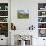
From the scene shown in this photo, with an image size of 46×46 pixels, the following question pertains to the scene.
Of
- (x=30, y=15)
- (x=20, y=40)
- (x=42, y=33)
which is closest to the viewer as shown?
(x=20, y=40)

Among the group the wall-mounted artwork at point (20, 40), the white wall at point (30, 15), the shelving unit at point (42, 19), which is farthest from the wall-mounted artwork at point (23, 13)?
the wall-mounted artwork at point (20, 40)


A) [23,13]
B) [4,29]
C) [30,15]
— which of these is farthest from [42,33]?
[4,29]

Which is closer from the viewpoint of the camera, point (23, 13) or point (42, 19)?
point (23, 13)

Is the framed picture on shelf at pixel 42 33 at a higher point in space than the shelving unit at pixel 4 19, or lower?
lower

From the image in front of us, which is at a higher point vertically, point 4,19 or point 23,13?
point 23,13

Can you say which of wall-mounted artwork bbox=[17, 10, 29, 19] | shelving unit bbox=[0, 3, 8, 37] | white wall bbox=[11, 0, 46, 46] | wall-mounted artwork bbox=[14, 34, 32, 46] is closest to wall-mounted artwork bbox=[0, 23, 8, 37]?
shelving unit bbox=[0, 3, 8, 37]

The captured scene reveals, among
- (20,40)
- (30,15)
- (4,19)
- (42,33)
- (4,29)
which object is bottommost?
(20,40)

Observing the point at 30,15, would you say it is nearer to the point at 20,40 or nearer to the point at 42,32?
the point at 42,32

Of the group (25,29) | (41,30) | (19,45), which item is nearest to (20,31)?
(25,29)

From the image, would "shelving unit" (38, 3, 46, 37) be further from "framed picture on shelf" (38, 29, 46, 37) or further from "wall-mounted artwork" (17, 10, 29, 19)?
"wall-mounted artwork" (17, 10, 29, 19)

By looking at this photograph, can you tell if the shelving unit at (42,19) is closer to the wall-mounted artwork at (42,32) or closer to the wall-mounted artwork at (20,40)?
the wall-mounted artwork at (42,32)

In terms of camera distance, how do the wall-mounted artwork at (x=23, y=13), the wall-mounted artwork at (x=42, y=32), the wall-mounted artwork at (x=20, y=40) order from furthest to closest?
the wall-mounted artwork at (x=42, y=32) → the wall-mounted artwork at (x=23, y=13) → the wall-mounted artwork at (x=20, y=40)

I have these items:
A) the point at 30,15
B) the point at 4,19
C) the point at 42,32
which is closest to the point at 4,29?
the point at 4,19

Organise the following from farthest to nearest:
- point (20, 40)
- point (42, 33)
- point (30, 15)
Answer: point (42, 33) → point (30, 15) → point (20, 40)
